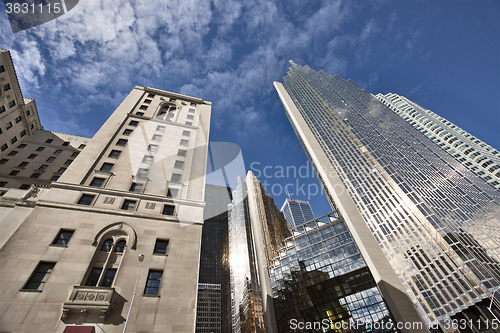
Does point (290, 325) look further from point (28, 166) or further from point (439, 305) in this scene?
point (28, 166)

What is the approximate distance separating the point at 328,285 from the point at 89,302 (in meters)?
48.3

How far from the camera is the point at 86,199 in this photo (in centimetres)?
2291

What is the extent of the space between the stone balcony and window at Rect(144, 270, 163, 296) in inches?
107

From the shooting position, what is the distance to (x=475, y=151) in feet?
316

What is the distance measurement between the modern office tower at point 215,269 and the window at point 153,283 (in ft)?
313

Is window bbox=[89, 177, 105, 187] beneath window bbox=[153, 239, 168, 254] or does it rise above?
above

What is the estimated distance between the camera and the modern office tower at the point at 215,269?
9969cm

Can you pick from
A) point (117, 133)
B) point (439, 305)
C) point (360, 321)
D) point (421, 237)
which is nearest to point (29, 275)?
point (117, 133)

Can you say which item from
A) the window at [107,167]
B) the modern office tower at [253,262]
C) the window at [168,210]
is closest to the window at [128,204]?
the window at [168,210]

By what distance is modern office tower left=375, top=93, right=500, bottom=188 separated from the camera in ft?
288

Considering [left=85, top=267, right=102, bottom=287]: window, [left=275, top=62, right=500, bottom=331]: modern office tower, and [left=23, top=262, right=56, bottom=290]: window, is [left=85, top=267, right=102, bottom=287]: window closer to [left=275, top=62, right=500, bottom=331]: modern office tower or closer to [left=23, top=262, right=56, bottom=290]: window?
[left=23, top=262, right=56, bottom=290]: window

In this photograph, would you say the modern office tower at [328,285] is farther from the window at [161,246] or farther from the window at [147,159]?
the window at [147,159]
